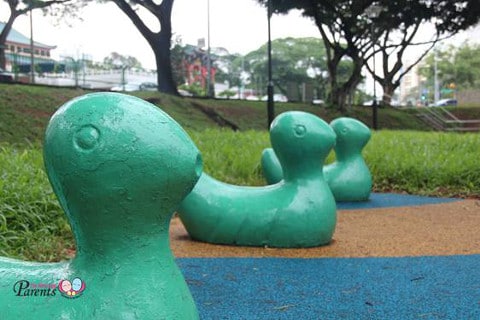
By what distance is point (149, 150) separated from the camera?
4.78 ft

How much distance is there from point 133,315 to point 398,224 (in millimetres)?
3433

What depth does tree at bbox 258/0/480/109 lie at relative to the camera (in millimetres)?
20609

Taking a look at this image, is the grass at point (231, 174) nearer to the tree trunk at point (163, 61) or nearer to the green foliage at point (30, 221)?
the green foliage at point (30, 221)

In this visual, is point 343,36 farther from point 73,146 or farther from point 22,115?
point 73,146

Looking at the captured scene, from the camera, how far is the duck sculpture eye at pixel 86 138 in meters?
1.44

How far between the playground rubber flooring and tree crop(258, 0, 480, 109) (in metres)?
16.9

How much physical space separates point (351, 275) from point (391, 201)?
3.27 meters

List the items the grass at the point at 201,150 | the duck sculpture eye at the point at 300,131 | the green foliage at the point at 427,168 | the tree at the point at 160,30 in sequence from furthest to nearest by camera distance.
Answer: the tree at the point at 160,30
the green foliage at the point at 427,168
the grass at the point at 201,150
the duck sculpture eye at the point at 300,131

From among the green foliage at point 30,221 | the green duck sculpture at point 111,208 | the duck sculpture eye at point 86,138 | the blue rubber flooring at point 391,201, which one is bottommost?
the blue rubber flooring at point 391,201

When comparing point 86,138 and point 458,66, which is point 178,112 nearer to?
point 86,138

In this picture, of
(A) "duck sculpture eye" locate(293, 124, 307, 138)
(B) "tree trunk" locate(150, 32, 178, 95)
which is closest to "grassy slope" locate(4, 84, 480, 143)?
(B) "tree trunk" locate(150, 32, 178, 95)

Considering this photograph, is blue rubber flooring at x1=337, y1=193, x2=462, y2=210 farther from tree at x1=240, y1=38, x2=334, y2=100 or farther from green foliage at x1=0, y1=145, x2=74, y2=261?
tree at x1=240, y1=38, x2=334, y2=100

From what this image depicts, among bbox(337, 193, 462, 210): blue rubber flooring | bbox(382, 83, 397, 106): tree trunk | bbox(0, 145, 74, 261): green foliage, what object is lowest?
bbox(337, 193, 462, 210): blue rubber flooring

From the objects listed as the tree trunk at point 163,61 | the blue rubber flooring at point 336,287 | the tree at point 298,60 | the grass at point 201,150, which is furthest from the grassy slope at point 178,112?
the tree at point 298,60
